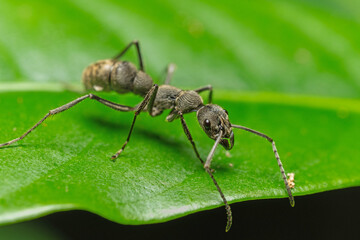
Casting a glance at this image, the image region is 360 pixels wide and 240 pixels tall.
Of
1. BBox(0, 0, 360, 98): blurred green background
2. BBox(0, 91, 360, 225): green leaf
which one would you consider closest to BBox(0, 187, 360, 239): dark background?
BBox(0, 91, 360, 225): green leaf

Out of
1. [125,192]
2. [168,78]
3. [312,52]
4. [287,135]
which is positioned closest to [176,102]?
[168,78]

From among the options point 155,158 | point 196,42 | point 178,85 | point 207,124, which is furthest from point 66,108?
point 196,42

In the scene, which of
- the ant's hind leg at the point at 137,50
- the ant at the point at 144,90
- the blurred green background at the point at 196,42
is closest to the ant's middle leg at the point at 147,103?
the ant at the point at 144,90

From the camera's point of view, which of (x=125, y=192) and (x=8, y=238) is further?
(x=8, y=238)

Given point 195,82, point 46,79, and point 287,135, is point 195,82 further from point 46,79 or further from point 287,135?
point 46,79

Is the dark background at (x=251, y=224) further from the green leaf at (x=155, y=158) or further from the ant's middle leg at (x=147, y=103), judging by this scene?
the ant's middle leg at (x=147, y=103)

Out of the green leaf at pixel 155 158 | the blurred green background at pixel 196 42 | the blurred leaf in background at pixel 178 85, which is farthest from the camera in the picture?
the blurred green background at pixel 196 42
